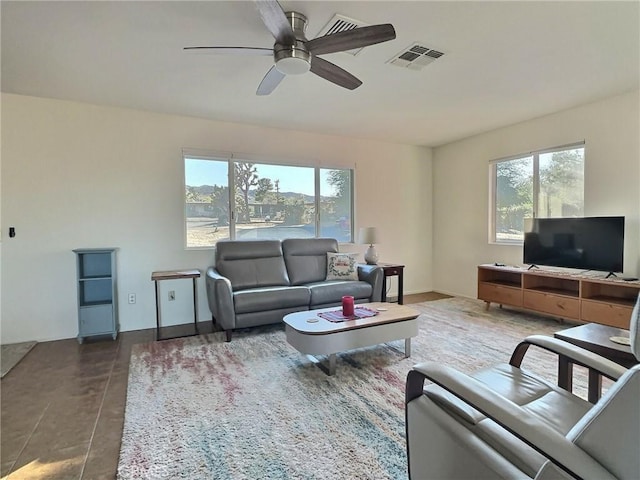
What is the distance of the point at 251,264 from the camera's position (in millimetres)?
4066

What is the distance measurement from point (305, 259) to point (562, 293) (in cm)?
304

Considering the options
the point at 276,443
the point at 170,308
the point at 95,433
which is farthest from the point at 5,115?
the point at 276,443

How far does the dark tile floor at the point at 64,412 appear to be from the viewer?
5.43ft

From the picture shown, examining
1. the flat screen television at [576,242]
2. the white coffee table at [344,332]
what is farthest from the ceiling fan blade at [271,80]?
the flat screen television at [576,242]

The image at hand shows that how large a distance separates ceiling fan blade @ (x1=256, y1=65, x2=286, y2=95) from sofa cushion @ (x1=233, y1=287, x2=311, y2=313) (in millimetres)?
1917

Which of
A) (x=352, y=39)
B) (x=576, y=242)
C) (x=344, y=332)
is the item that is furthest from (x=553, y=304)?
(x=352, y=39)

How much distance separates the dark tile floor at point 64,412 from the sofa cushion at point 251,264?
1.28 meters

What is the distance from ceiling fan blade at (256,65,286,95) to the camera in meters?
2.39

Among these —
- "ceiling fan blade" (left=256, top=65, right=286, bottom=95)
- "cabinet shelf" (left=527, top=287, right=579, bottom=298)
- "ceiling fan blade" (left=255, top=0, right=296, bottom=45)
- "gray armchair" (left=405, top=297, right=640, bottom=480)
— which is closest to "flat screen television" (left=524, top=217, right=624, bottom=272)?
"cabinet shelf" (left=527, top=287, right=579, bottom=298)

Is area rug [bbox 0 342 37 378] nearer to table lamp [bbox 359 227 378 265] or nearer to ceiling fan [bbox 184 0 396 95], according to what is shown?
ceiling fan [bbox 184 0 396 95]

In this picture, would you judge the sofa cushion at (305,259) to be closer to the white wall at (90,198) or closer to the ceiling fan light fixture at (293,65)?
the white wall at (90,198)

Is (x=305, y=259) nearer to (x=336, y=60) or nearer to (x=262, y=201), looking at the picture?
(x=262, y=201)

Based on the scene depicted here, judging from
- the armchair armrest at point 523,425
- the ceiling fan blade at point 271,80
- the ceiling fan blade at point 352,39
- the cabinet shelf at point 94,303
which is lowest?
the cabinet shelf at point 94,303

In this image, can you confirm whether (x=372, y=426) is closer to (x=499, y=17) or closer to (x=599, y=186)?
Result: (x=499, y=17)
